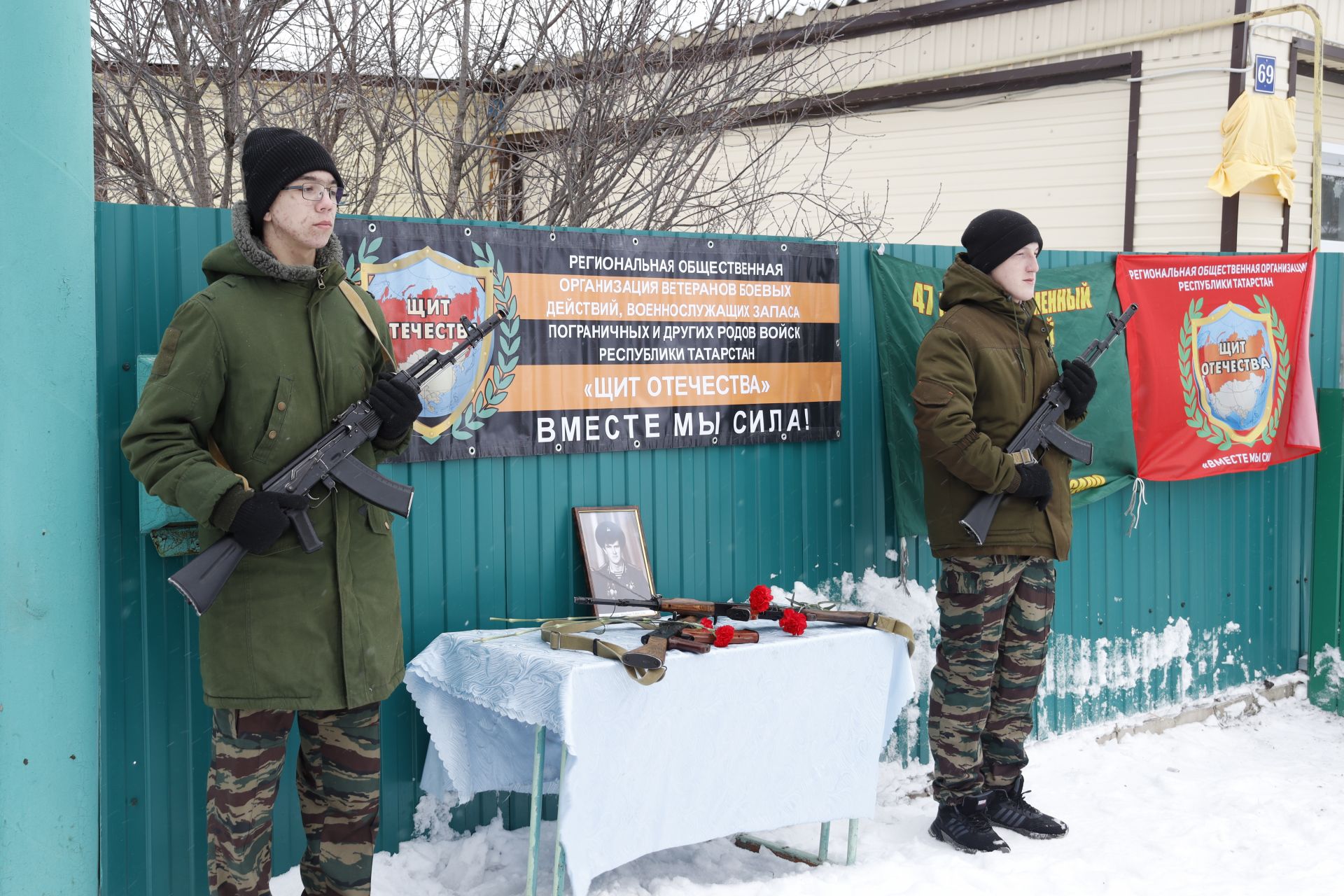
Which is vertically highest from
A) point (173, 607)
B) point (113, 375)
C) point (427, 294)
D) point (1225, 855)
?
point (427, 294)

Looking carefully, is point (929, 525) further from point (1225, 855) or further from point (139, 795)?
point (139, 795)

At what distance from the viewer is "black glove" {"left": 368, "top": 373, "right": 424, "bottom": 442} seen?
2.93 metres

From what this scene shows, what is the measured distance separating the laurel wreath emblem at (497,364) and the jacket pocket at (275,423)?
0.95 m

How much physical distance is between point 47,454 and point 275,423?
496 mm

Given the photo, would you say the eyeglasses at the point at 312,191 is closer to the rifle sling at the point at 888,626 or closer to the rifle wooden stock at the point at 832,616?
the rifle wooden stock at the point at 832,616

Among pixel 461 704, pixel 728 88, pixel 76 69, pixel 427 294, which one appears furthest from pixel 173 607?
pixel 728 88

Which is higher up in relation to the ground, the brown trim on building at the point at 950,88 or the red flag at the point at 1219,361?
the brown trim on building at the point at 950,88

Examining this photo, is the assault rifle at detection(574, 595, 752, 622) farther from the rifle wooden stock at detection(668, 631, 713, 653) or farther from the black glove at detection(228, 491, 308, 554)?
the black glove at detection(228, 491, 308, 554)

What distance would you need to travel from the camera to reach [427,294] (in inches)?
145

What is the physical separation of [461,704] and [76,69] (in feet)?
6.66

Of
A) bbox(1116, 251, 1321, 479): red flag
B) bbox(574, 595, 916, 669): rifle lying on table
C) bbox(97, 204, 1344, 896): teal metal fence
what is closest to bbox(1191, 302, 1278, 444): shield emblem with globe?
bbox(1116, 251, 1321, 479): red flag

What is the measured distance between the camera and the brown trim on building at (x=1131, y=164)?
27.5 feet

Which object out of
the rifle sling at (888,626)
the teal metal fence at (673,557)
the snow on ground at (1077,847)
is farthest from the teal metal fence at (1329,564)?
the rifle sling at (888,626)

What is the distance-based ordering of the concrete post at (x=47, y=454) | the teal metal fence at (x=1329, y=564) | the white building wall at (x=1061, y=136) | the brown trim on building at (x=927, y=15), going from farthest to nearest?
the brown trim on building at (x=927, y=15)
the white building wall at (x=1061, y=136)
the teal metal fence at (x=1329, y=564)
the concrete post at (x=47, y=454)
